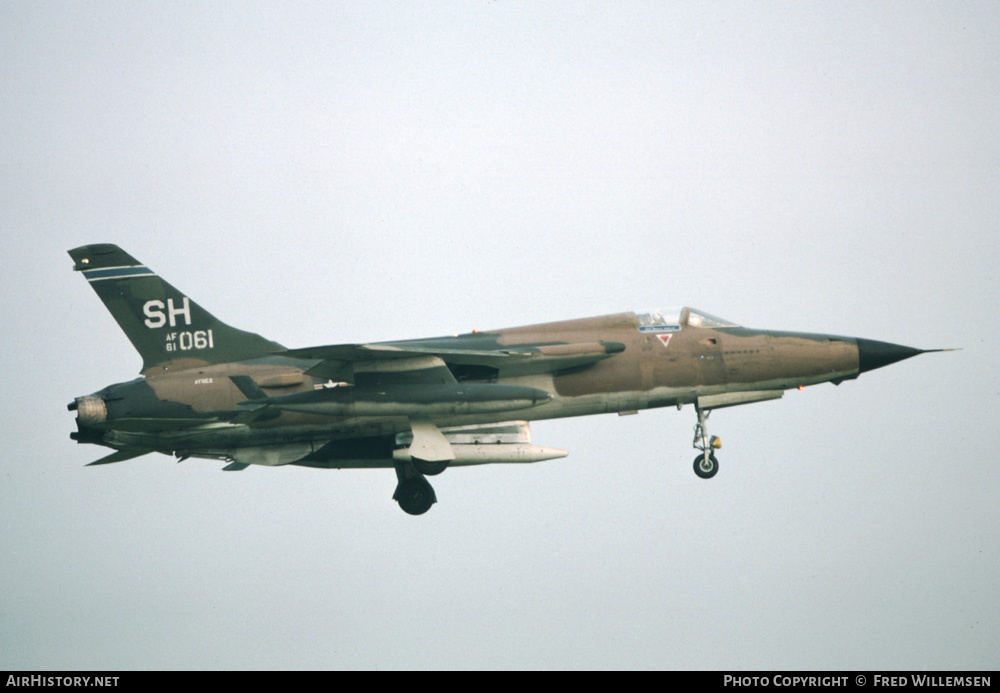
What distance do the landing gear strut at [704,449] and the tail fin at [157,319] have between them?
7709 millimetres

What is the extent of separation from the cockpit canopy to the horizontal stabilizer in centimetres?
916

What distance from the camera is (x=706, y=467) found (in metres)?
23.5

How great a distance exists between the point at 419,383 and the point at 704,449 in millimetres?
5633

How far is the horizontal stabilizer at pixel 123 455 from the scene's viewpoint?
22859 mm

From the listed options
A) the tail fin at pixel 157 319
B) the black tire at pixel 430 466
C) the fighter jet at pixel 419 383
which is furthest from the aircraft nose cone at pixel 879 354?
the tail fin at pixel 157 319

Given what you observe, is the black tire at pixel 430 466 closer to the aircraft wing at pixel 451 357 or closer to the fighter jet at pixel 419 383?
the fighter jet at pixel 419 383

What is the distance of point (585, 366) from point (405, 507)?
4.16m

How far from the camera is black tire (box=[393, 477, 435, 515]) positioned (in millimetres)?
23156

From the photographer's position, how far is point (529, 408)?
22.0 metres

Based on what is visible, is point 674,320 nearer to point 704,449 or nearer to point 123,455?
point 704,449

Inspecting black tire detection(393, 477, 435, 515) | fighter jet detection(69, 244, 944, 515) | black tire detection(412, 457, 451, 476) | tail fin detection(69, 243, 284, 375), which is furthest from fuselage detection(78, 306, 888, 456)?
black tire detection(393, 477, 435, 515)

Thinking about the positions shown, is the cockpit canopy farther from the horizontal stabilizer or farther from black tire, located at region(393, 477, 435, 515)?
the horizontal stabilizer

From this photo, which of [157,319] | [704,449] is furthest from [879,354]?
[157,319]
